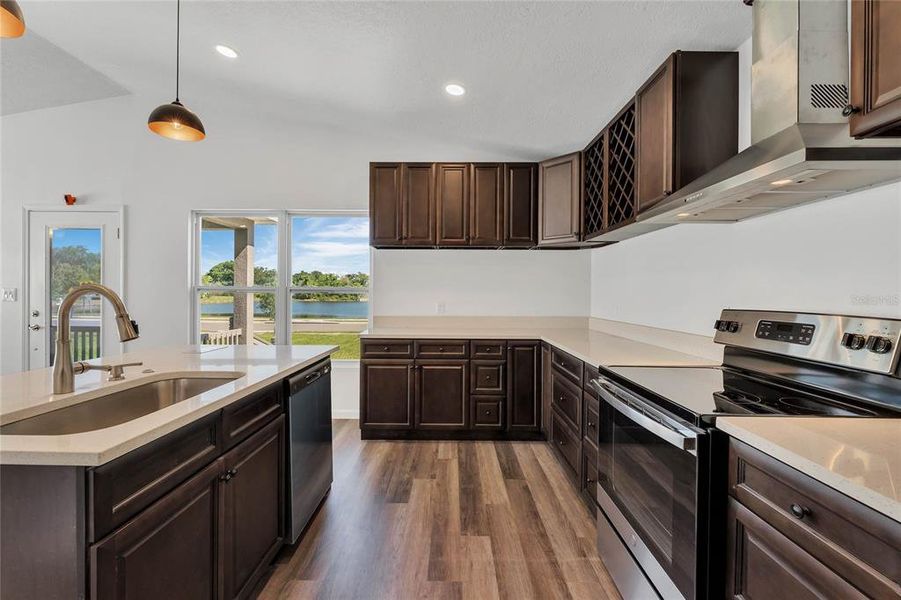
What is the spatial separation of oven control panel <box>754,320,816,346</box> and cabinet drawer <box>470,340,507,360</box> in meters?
1.98

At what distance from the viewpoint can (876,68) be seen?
3.28 feet

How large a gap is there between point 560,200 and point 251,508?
3.14 m

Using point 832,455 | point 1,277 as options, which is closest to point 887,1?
point 832,455

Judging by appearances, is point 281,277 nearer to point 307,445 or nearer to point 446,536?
point 307,445

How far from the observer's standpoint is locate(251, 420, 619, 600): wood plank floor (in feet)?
5.86

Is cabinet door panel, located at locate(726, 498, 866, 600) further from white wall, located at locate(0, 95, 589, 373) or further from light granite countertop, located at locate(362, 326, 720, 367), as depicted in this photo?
white wall, located at locate(0, 95, 589, 373)

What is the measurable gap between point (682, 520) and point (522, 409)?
2278mm

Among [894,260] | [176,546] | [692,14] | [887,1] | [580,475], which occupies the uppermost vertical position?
[692,14]

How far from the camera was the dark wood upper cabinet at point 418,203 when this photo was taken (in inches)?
148

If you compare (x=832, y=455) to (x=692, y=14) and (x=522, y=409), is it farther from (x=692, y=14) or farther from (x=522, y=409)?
(x=522, y=409)

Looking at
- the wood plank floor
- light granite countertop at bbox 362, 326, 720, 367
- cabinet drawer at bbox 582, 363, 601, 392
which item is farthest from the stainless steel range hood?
the wood plank floor

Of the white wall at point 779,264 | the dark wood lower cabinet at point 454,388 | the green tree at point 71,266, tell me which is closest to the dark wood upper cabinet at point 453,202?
the dark wood lower cabinet at point 454,388

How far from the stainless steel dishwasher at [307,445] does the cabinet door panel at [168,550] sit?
577 mm

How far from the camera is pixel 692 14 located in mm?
1780
